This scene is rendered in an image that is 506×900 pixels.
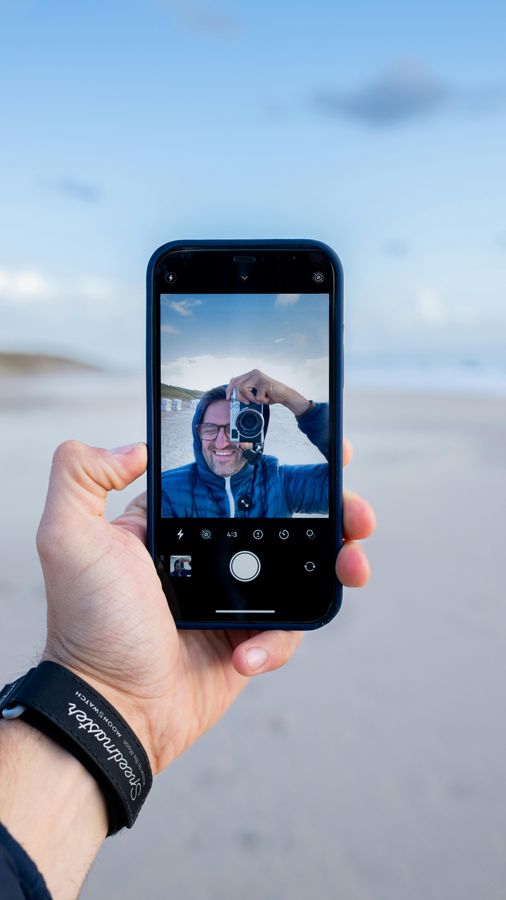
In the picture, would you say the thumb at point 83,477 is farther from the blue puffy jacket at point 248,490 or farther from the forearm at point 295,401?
the forearm at point 295,401

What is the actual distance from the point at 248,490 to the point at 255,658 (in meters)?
0.31

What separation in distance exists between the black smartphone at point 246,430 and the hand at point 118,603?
0.16 ft

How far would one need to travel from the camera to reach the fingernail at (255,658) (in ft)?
4.80

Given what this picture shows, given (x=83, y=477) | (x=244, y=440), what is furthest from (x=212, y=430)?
(x=83, y=477)

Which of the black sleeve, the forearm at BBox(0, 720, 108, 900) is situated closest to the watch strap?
the forearm at BBox(0, 720, 108, 900)

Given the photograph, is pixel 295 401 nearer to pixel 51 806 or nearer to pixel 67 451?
pixel 67 451

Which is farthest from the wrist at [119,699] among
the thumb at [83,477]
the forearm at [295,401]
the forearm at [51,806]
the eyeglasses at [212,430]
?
the forearm at [295,401]

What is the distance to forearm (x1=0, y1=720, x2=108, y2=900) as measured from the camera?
3.97 feet

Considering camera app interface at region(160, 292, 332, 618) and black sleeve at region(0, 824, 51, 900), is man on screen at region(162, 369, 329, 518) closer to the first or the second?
camera app interface at region(160, 292, 332, 618)

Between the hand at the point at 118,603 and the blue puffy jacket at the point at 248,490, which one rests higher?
the blue puffy jacket at the point at 248,490

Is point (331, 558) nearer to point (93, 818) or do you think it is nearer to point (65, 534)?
point (65, 534)

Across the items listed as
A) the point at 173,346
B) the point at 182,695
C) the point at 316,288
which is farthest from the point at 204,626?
the point at 316,288

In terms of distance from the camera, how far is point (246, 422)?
4.94ft

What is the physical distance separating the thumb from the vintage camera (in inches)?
7.7
